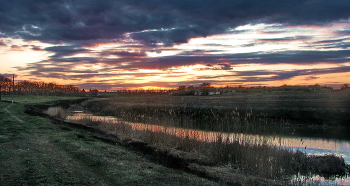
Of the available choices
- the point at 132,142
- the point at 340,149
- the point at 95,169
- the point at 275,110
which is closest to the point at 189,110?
the point at 275,110

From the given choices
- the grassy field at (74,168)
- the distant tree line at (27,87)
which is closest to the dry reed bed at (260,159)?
the grassy field at (74,168)

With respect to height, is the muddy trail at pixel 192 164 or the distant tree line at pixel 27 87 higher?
the distant tree line at pixel 27 87

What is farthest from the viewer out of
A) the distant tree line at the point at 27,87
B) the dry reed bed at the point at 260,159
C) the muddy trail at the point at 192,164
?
the distant tree line at the point at 27,87

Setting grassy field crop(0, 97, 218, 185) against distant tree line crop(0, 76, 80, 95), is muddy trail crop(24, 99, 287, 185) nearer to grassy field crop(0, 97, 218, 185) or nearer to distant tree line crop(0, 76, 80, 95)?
grassy field crop(0, 97, 218, 185)

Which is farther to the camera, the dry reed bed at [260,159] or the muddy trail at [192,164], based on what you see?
the dry reed bed at [260,159]

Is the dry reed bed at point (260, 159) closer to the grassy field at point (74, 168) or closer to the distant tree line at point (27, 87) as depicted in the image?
the grassy field at point (74, 168)

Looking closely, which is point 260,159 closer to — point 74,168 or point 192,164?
point 192,164

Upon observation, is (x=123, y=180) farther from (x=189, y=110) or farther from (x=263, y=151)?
(x=189, y=110)

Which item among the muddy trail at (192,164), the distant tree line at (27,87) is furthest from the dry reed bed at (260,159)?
the distant tree line at (27,87)

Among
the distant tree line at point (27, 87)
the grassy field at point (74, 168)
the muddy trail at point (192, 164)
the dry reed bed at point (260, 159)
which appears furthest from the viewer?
the distant tree line at point (27, 87)

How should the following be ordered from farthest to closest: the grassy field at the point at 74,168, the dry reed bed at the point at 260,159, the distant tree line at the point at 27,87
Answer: the distant tree line at the point at 27,87
the dry reed bed at the point at 260,159
the grassy field at the point at 74,168

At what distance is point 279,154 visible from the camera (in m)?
12.7

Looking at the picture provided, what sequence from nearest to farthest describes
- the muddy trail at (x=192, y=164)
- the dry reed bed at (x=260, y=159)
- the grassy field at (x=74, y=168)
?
the grassy field at (x=74, y=168) < the muddy trail at (x=192, y=164) < the dry reed bed at (x=260, y=159)

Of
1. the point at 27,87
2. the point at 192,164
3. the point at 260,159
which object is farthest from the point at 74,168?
the point at 27,87
